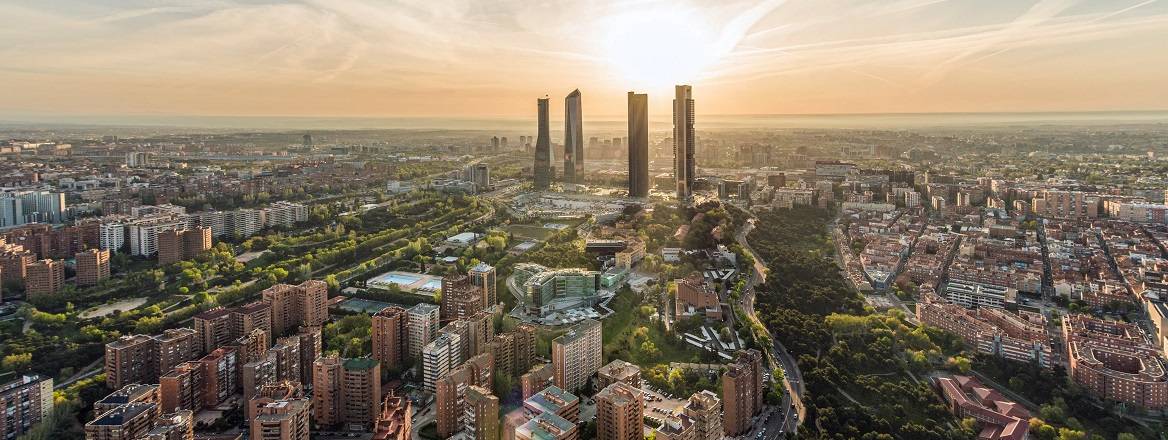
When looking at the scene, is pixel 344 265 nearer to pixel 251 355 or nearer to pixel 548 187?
pixel 251 355

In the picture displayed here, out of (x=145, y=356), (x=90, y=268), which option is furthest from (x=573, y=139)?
(x=145, y=356)

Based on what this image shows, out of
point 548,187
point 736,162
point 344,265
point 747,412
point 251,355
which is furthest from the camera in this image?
point 736,162

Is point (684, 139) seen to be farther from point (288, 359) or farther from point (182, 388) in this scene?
point (182, 388)

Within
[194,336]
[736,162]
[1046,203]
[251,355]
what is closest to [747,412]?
[251,355]

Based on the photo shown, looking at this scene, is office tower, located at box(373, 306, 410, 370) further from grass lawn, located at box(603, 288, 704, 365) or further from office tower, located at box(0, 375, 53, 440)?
office tower, located at box(0, 375, 53, 440)

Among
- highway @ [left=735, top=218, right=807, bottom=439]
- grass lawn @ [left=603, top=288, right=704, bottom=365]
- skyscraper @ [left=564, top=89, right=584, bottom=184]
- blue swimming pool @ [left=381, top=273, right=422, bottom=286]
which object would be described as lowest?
highway @ [left=735, top=218, right=807, bottom=439]

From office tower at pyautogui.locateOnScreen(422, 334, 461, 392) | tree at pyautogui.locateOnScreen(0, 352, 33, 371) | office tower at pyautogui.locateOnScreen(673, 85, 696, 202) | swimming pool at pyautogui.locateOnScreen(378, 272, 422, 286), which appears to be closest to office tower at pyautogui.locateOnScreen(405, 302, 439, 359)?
office tower at pyautogui.locateOnScreen(422, 334, 461, 392)

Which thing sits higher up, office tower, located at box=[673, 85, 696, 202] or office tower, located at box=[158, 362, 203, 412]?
office tower, located at box=[673, 85, 696, 202]

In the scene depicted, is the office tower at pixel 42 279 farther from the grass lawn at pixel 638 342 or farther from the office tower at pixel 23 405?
the grass lawn at pixel 638 342
